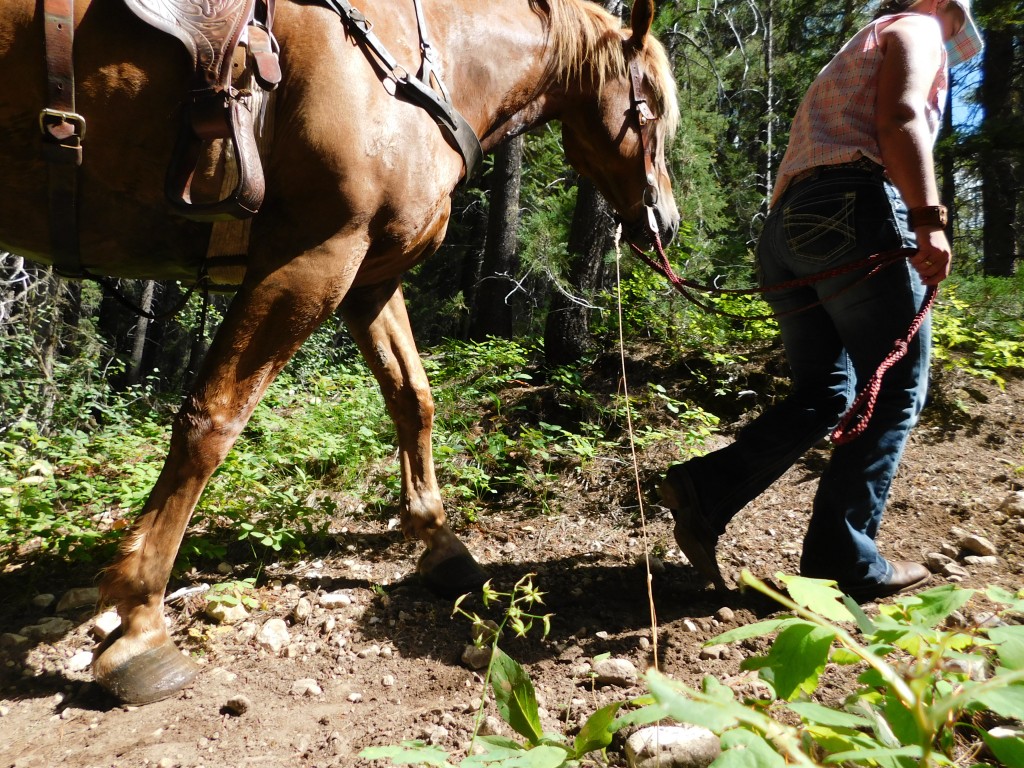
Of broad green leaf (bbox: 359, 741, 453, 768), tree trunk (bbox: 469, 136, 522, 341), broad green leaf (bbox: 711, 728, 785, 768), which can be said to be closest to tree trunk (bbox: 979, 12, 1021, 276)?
tree trunk (bbox: 469, 136, 522, 341)

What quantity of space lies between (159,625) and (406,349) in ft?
4.69

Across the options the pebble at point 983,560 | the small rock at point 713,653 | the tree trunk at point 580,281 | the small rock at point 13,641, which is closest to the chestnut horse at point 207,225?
the small rock at point 13,641

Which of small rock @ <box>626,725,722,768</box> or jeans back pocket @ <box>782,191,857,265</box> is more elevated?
jeans back pocket @ <box>782,191,857,265</box>

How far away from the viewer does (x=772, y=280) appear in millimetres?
2701

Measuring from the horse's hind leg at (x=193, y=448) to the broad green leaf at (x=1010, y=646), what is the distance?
185 cm

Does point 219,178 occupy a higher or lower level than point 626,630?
higher

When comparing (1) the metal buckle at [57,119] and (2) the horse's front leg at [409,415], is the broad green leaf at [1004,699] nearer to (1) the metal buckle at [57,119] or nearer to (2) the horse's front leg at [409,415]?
(2) the horse's front leg at [409,415]

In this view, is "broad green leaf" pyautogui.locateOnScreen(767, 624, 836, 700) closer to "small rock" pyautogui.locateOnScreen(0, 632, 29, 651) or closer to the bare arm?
the bare arm

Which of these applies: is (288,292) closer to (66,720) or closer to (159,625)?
(159,625)

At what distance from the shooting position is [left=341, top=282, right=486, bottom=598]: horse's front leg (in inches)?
109

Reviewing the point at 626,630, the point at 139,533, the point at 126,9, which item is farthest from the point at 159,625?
the point at 126,9

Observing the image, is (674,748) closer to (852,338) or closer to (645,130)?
(852,338)

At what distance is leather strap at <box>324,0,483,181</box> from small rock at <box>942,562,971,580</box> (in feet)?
8.54

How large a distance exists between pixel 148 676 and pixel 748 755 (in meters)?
1.98
